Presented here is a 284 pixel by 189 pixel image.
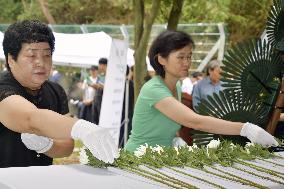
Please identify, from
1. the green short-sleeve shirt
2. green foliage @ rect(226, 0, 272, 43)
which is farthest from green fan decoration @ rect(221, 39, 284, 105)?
green foliage @ rect(226, 0, 272, 43)

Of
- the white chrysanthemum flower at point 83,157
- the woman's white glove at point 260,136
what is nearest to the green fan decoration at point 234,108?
the woman's white glove at point 260,136

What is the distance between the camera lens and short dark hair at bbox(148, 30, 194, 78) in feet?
11.2

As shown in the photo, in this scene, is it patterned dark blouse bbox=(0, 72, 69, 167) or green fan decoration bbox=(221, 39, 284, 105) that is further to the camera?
green fan decoration bbox=(221, 39, 284, 105)

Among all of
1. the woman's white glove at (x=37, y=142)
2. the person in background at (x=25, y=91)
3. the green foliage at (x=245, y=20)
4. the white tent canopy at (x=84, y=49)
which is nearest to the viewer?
the person in background at (x=25, y=91)

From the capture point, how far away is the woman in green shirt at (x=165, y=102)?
→ 3112 mm

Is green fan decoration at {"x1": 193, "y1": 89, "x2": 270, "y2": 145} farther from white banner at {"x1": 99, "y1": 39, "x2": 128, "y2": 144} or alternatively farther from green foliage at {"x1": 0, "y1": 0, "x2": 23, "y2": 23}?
green foliage at {"x1": 0, "y1": 0, "x2": 23, "y2": 23}

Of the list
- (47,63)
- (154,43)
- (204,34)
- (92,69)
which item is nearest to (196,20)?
(204,34)

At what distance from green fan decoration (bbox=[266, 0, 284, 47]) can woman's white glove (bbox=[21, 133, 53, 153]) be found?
4.80 ft

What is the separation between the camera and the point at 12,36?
8.08 ft

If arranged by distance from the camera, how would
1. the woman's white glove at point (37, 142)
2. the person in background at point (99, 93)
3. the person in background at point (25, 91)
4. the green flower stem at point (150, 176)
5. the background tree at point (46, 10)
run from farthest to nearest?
the background tree at point (46, 10), the person in background at point (99, 93), the woman's white glove at point (37, 142), the person in background at point (25, 91), the green flower stem at point (150, 176)

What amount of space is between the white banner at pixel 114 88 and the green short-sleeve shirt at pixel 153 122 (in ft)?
11.5

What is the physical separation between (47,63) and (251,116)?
136cm

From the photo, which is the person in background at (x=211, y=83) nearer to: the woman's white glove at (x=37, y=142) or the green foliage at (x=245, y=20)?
the woman's white glove at (x=37, y=142)

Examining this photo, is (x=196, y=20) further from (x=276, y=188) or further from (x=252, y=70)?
(x=276, y=188)
